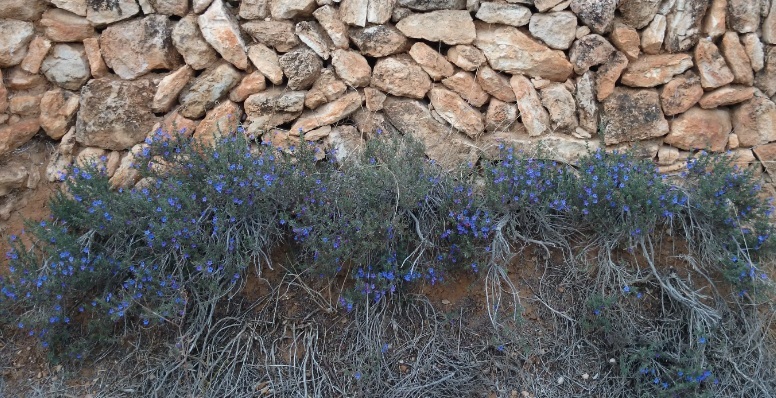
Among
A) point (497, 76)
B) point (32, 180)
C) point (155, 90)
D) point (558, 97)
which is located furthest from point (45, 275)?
point (558, 97)

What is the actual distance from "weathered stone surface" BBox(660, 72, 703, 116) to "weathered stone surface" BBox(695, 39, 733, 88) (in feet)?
0.15

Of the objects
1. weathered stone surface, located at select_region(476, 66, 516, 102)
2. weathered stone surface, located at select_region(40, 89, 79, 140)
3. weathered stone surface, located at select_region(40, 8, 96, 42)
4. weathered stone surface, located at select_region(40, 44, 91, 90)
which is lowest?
weathered stone surface, located at select_region(40, 89, 79, 140)

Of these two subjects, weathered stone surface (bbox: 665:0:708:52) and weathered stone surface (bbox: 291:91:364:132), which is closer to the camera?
weathered stone surface (bbox: 665:0:708:52)

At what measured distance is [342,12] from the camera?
3.52 metres

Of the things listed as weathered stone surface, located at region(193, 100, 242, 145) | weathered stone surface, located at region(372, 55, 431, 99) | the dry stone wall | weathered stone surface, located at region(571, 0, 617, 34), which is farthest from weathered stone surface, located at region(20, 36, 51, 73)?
weathered stone surface, located at region(571, 0, 617, 34)

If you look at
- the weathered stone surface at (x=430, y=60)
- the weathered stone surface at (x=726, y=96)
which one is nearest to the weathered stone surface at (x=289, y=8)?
the weathered stone surface at (x=430, y=60)

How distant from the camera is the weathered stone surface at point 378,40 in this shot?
3510mm

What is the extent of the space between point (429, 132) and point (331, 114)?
20.5 inches

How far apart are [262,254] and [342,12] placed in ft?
4.31

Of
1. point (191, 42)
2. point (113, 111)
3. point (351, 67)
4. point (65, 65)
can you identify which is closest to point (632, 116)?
point (351, 67)

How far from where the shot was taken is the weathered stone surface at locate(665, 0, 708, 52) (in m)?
3.44

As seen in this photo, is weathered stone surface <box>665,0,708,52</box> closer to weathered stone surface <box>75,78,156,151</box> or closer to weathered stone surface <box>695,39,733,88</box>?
weathered stone surface <box>695,39,733,88</box>

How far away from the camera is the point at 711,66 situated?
3467 mm

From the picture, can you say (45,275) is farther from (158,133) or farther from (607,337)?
(607,337)
